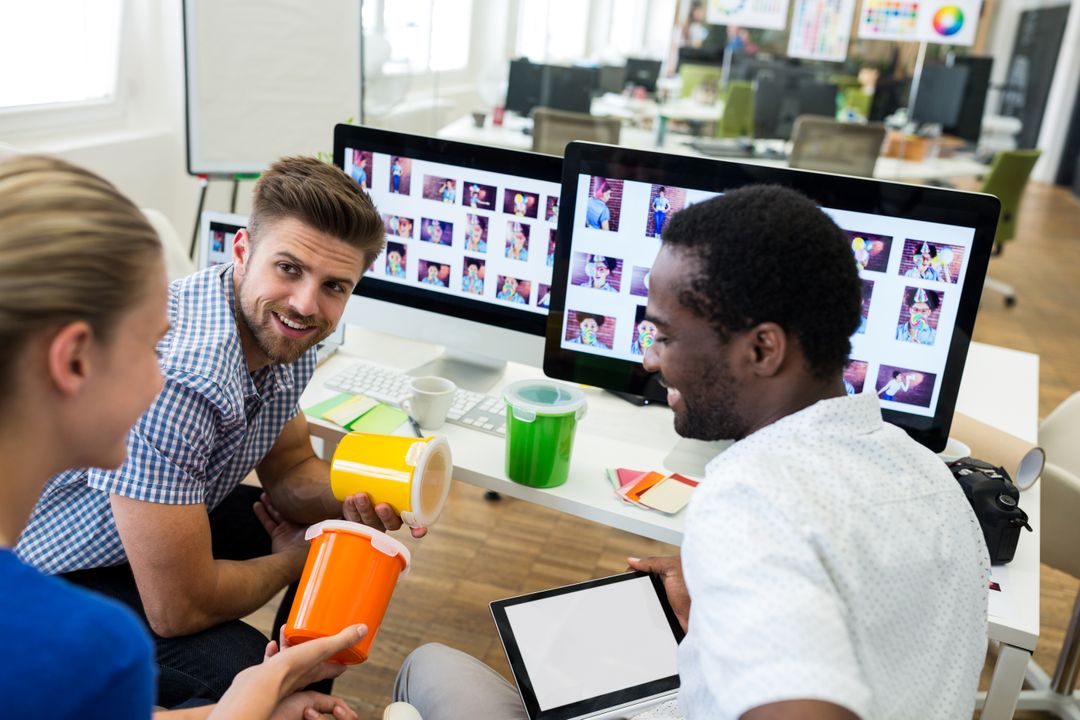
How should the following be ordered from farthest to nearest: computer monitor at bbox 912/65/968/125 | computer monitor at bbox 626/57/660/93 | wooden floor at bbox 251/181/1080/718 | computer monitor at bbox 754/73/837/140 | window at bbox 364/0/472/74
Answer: computer monitor at bbox 626/57/660/93 → computer monitor at bbox 754/73/837/140 → computer monitor at bbox 912/65/968/125 → window at bbox 364/0/472/74 → wooden floor at bbox 251/181/1080/718

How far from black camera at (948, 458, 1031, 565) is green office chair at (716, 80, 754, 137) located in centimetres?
496

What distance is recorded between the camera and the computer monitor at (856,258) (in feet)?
4.36

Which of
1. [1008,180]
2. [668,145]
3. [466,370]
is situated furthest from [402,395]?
[1008,180]

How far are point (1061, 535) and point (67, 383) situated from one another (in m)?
1.83

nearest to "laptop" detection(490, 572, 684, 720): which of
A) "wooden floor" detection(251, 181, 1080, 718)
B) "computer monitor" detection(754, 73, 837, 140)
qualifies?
"wooden floor" detection(251, 181, 1080, 718)

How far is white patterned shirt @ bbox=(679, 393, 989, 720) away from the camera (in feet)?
2.19

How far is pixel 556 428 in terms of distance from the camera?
1371 mm

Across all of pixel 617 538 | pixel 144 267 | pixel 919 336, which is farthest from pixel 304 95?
pixel 144 267

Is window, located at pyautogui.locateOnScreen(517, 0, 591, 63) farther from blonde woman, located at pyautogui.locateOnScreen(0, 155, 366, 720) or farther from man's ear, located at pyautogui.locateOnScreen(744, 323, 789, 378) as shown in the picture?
blonde woman, located at pyautogui.locateOnScreen(0, 155, 366, 720)

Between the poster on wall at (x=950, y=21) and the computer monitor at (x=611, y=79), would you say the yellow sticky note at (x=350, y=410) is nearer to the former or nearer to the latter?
the poster on wall at (x=950, y=21)

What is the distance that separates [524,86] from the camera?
505 centimetres

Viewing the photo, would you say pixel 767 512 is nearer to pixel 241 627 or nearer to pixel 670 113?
pixel 241 627

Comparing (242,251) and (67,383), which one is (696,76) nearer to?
(242,251)

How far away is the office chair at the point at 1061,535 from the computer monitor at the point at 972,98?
4033mm
